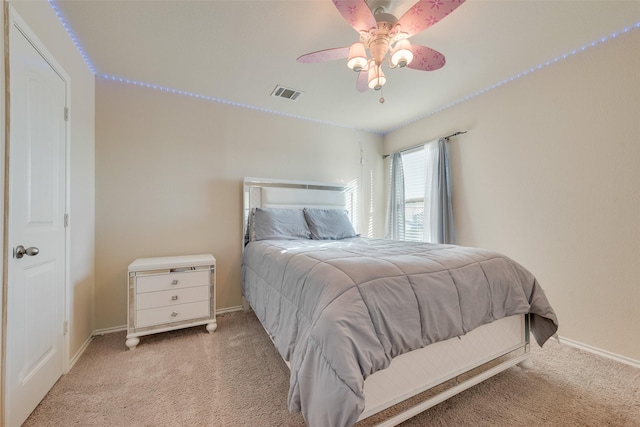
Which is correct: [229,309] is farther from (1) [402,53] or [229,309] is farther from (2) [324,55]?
(1) [402,53]

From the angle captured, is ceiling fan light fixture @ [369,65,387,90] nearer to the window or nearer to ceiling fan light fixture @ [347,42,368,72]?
ceiling fan light fixture @ [347,42,368,72]

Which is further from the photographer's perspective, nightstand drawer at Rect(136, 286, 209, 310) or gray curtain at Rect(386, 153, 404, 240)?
gray curtain at Rect(386, 153, 404, 240)

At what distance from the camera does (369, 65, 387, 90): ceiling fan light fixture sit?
65.9 inches

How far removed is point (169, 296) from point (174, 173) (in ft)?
4.26

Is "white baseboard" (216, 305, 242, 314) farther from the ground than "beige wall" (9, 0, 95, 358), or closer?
closer

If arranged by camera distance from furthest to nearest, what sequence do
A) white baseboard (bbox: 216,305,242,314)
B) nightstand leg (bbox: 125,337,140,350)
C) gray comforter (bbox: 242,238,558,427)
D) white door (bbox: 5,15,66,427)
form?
white baseboard (bbox: 216,305,242,314) → nightstand leg (bbox: 125,337,140,350) → white door (bbox: 5,15,66,427) → gray comforter (bbox: 242,238,558,427)

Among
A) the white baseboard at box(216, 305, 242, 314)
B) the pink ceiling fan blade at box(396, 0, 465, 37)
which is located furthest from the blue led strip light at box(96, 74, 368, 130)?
the white baseboard at box(216, 305, 242, 314)

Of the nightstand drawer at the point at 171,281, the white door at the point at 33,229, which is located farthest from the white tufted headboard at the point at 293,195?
the white door at the point at 33,229

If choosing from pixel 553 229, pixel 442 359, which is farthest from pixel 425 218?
pixel 442 359

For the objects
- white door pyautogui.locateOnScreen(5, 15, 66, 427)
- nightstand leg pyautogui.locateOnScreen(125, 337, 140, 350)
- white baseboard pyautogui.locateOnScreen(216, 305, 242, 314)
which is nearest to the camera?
white door pyautogui.locateOnScreen(5, 15, 66, 427)

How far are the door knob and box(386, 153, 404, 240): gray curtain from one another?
3.72 meters

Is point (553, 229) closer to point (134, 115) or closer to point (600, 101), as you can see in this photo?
point (600, 101)

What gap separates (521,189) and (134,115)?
3.99 metres

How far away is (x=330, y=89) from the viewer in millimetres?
2721
